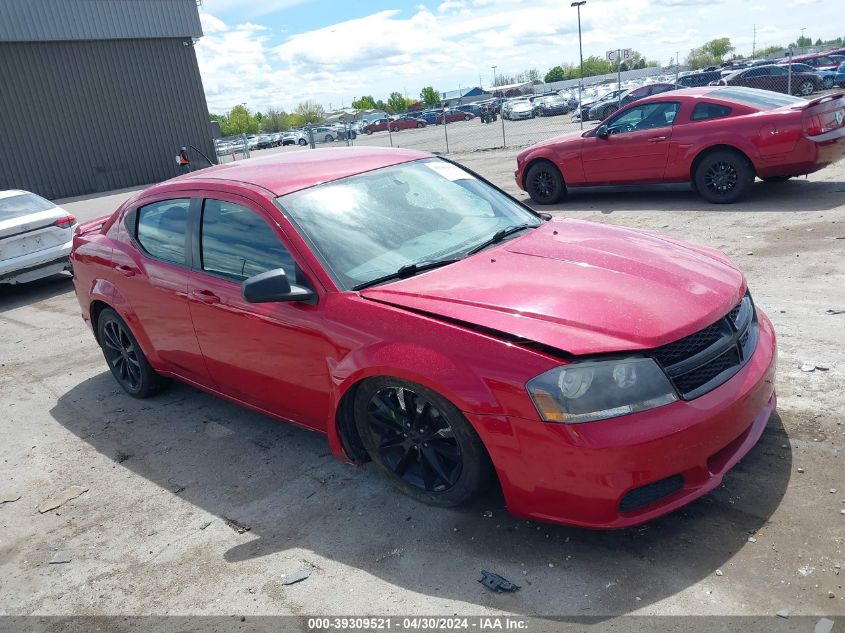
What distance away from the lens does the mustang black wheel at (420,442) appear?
3014 millimetres

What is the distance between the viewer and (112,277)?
4.97 m

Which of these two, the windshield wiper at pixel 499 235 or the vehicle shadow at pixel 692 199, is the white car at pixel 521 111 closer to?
the vehicle shadow at pixel 692 199

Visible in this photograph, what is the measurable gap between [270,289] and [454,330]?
3.16 feet

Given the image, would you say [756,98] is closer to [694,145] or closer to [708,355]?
[694,145]

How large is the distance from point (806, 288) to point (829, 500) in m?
3.24

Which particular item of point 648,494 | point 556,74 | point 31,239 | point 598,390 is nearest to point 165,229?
point 598,390

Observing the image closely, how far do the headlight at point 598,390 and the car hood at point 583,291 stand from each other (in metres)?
0.08

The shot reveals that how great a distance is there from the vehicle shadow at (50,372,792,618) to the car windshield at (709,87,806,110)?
6.70 metres

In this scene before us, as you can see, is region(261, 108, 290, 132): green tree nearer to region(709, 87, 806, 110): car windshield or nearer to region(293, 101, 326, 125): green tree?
region(293, 101, 326, 125): green tree

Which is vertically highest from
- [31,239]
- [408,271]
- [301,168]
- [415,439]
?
[301,168]

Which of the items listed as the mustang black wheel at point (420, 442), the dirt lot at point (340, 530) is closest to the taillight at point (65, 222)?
the dirt lot at point (340, 530)

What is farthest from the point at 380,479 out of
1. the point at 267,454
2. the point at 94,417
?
the point at 94,417

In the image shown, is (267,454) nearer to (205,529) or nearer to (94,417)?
(205,529)

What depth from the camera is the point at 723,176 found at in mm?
9234
